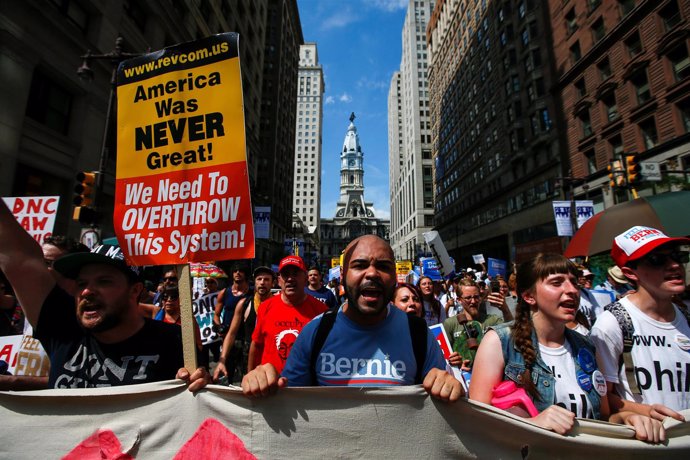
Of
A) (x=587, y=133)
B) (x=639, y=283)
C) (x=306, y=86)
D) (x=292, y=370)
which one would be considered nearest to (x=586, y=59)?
(x=587, y=133)

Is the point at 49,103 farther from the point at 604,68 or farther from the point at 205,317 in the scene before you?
the point at 604,68

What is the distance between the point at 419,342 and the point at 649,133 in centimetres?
2786

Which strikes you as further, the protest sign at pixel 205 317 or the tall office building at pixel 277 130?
the tall office building at pixel 277 130

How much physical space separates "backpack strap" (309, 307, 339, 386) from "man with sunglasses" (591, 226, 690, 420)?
1862mm

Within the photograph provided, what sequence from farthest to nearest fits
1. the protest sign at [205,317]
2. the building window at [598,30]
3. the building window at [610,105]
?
the building window at [598,30] < the building window at [610,105] < the protest sign at [205,317]

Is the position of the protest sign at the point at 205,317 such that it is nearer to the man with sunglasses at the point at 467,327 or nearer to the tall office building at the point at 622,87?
the man with sunglasses at the point at 467,327

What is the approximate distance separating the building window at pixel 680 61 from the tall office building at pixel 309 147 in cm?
11418

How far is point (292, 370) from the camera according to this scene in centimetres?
210

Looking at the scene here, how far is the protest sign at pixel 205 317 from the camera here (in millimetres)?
6098

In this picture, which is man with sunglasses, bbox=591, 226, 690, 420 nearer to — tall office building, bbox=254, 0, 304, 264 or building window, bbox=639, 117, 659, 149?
building window, bbox=639, 117, 659, 149

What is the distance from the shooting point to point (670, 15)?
789 inches

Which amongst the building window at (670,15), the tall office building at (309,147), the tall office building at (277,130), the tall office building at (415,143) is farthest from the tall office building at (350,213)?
the building window at (670,15)

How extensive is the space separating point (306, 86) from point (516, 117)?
11282 centimetres

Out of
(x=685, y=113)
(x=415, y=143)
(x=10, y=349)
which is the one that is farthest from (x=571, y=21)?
(x=415, y=143)
